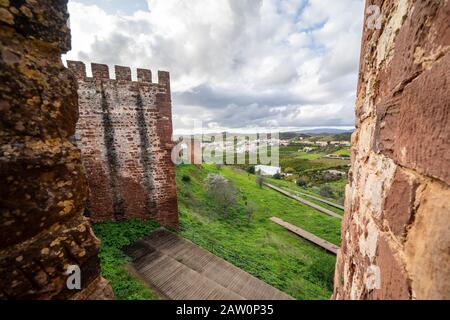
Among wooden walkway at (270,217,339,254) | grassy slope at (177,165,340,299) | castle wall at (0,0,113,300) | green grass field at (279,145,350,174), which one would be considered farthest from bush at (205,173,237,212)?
green grass field at (279,145,350,174)

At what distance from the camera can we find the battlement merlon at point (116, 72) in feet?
23.9

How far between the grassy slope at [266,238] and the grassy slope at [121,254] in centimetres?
189

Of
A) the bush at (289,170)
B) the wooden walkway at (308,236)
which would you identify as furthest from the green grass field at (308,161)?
the wooden walkway at (308,236)

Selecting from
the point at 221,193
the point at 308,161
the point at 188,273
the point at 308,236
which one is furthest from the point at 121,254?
the point at 308,161

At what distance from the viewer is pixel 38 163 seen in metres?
0.95

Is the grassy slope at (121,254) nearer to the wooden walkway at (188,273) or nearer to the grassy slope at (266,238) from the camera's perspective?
the wooden walkway at (188,273)

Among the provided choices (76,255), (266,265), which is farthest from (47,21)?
(266,265)

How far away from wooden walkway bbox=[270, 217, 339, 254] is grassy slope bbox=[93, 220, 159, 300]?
9.20m

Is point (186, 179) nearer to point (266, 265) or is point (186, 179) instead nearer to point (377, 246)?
point (266, 265)

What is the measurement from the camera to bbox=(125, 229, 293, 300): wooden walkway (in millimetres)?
6195

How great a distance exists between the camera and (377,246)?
1.17m

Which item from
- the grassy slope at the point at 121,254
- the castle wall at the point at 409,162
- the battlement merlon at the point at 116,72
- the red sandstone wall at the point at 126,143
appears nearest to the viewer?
the castle wall at the point at 409,162

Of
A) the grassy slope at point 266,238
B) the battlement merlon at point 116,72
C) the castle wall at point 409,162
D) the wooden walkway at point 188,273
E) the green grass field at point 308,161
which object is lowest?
the green grass field at point 308,161
